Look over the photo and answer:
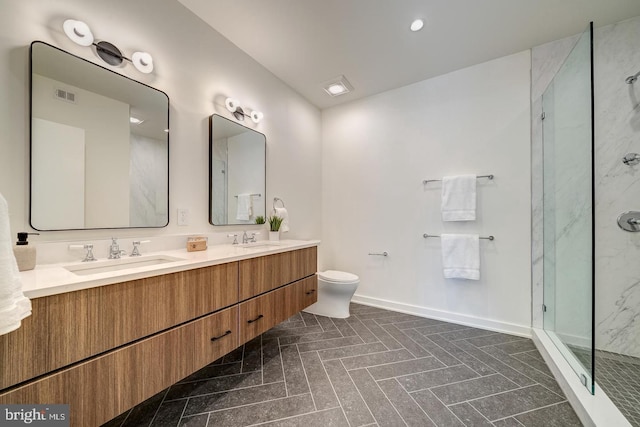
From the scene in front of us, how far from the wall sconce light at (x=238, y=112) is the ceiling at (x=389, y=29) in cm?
54

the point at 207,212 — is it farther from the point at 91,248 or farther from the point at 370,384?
the point at 370,384

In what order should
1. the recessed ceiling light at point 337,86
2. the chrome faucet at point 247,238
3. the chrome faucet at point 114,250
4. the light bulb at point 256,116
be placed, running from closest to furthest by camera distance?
the chrome faucet at point 114,250 < the chrome faucet at point 247,238 < the light bulb at point 256,116 < the recessed ceiling light at point 337,86

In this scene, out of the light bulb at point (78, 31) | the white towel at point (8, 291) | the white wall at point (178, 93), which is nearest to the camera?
the white towel at point (8, 291)

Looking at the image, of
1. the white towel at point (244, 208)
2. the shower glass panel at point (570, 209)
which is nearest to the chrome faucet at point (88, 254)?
the white towel at point (244, 208)

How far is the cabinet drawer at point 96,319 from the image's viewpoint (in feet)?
2.38

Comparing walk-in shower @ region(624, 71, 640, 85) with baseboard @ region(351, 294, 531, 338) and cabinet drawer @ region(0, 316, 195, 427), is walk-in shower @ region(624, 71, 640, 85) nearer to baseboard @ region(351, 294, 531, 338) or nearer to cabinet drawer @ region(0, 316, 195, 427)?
baseboard @ region(351, 294, 531, 338)

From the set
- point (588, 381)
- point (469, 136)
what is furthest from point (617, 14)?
point (588, 381)

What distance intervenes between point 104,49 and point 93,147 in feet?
1.91

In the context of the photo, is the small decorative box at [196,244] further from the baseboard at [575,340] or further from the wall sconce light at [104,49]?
the baseboard at [575,340]

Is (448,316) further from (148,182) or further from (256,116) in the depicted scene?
(148,182)

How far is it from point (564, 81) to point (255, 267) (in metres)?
2.72

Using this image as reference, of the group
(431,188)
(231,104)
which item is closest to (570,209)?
(431,188)

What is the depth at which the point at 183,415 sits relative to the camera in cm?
128

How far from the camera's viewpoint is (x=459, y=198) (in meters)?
2.39
